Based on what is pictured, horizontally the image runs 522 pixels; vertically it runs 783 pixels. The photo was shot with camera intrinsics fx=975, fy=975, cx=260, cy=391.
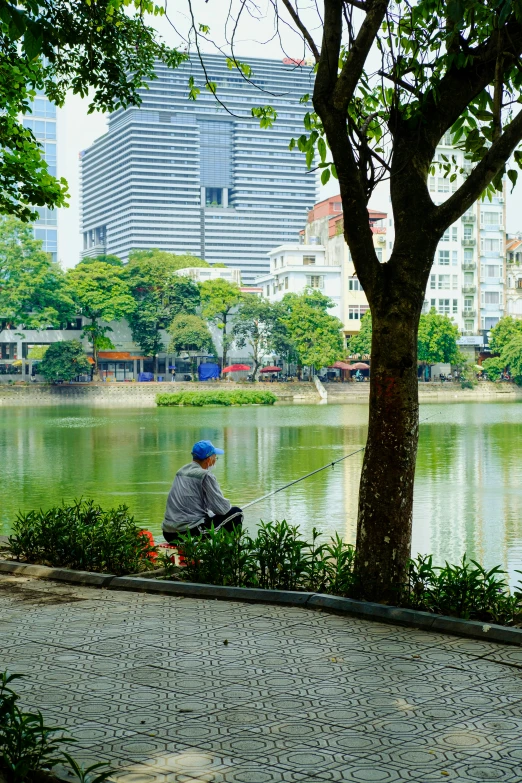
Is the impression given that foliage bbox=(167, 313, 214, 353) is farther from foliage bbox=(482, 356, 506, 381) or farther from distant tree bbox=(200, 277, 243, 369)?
foliage bbox=(482, 356, 506, 381)

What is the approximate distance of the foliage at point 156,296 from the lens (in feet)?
241

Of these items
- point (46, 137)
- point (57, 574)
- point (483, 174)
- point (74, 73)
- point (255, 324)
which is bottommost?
point (57, 574)

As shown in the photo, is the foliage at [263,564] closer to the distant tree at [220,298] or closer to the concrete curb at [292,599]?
the concrete curb at [292,599]

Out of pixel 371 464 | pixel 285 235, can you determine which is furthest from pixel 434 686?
pixel 285 235

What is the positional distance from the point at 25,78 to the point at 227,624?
7.26m

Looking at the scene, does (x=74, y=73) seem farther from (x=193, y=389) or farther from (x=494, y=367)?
(x=494, y=367)

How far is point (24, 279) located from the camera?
67312 millimetres

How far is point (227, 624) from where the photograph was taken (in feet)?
18.8

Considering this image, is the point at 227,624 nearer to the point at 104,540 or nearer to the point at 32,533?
the point at 104,540

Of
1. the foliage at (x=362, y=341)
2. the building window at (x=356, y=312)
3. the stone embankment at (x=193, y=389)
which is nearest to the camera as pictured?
the stone embankment at (x=193, y=389)

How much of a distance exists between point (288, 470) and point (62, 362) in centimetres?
4916

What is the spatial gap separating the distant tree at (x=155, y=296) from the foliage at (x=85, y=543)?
Result: 65.2m

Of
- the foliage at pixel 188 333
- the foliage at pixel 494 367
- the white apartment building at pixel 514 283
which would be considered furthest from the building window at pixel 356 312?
the foliage at pixel 188 333

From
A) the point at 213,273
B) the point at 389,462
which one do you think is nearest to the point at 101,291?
the point at 213,273
